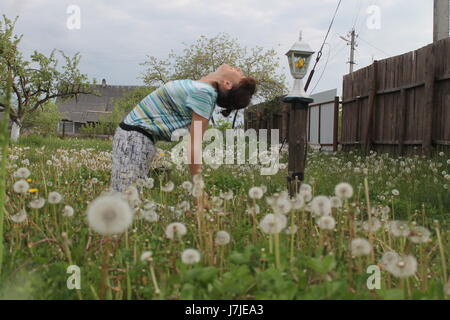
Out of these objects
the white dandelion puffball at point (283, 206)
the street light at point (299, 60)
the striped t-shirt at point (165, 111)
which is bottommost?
the white dandelion puffball at point (283, 206)

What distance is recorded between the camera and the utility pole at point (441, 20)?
881 centimetres

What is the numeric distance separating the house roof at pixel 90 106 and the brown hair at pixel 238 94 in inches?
1844

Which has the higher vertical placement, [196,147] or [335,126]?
[335,126]

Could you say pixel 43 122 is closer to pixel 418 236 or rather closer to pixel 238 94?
pixel 238 94

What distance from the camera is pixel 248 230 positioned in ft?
8.54

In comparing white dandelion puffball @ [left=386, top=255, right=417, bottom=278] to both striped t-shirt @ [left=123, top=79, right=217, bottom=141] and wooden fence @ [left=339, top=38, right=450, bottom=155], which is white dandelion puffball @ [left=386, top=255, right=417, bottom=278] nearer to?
striped t-shirt @ [left=123, top=79, right=217, bottom=141]

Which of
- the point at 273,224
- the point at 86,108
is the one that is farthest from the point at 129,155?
the point at 86,108

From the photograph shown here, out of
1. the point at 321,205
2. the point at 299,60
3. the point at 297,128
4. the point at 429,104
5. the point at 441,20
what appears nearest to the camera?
the point at 321,205

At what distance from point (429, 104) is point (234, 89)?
6.16 m

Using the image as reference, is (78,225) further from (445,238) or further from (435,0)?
(435,0)

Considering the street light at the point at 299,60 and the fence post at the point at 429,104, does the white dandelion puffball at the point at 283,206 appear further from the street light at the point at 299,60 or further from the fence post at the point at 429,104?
the fence post at the point at 429,104

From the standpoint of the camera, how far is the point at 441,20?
29.5 ft

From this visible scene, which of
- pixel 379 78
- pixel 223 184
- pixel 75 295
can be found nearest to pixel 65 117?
pixel 379 78

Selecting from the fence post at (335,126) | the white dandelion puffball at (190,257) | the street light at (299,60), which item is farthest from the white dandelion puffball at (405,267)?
the fence post at (335,126)
